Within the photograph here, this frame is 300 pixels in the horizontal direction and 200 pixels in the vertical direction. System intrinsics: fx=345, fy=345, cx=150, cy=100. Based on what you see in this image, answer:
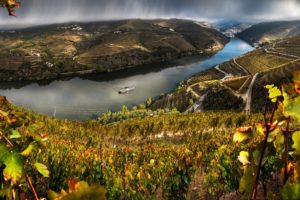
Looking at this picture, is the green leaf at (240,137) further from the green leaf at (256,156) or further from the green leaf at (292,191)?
the green leaf at (292,191)

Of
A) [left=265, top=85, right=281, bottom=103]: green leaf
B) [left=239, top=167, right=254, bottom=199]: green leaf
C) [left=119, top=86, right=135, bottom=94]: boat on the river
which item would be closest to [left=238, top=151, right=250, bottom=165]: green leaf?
[left=239, top=167, right=254, bottom=199]: green leaf

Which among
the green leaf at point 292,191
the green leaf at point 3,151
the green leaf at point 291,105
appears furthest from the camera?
the green leaf at point 3,151

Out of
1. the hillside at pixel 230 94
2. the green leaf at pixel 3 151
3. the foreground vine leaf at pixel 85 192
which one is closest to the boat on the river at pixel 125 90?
the hillside at pixel 230 94

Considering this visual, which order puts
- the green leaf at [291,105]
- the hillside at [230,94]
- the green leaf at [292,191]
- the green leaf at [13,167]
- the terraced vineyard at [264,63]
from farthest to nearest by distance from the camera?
the terraced vineyard at [264,63], the hillside at [230,94], the green leaf at [13,167], the green leaf at [291,105], the green leaf at [292,191]

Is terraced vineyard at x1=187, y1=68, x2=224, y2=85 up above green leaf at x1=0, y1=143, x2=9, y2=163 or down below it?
below

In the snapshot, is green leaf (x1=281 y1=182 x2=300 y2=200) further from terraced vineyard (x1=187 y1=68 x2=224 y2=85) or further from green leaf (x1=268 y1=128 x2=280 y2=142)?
terraced vineyard (x1=187 y1=68 x2=224 y2=85)

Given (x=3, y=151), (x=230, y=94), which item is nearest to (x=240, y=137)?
(x=3, y=151)

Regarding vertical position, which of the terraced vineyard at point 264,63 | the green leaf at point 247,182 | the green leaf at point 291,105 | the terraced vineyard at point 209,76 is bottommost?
the terraced vineyard at point 209,76

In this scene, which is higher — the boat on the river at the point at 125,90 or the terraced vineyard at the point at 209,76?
the terraced vineyard at the point at 209,76

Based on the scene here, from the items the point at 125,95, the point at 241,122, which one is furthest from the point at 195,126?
the point at 125,95
